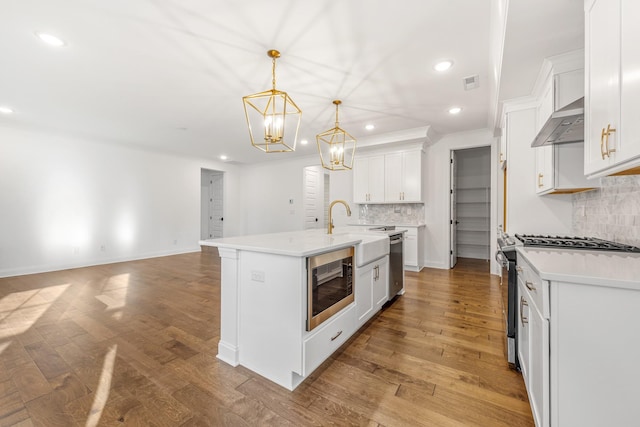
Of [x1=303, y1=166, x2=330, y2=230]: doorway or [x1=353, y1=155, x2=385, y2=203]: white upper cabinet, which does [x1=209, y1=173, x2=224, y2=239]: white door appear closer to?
[x1=303, y1=166, x2=330, y2=230]: doorway

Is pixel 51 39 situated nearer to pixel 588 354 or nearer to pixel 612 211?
pixel 588 354

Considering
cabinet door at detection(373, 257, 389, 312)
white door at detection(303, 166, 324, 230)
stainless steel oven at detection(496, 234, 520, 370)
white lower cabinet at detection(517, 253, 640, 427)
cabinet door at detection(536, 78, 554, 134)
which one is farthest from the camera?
white door at detection(303, 166, 324, 230)

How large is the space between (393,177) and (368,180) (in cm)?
55

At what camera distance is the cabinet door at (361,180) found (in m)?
5.83

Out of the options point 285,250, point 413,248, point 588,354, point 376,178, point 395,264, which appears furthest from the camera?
point 376,178

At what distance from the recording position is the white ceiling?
200 cm

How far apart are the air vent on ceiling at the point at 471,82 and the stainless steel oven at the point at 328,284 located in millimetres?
2412

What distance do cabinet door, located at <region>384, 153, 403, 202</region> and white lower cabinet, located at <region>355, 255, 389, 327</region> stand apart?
2614 millimetres

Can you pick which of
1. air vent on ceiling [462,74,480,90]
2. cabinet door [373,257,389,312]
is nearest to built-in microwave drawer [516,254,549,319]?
cabinet door [373,257,389,312]

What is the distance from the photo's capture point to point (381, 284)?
3.01 m

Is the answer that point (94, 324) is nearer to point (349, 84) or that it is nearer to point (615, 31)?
point (349, 84)

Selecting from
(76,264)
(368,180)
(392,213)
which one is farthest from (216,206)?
(392,213)

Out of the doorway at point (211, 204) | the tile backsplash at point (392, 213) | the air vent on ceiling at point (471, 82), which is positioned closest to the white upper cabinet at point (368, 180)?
the tile backsplash at point (392, 213)

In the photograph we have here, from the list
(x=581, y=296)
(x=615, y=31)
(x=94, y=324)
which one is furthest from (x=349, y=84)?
(x=94, y=324)
